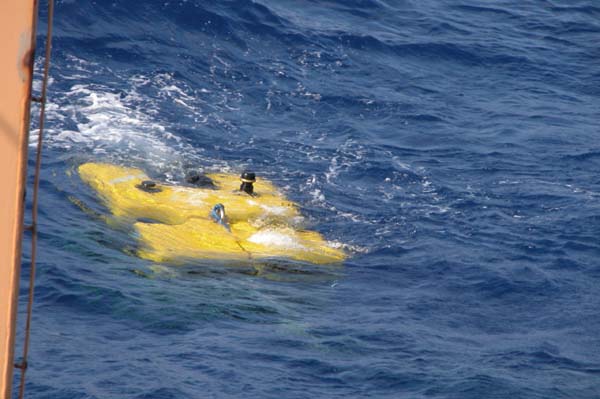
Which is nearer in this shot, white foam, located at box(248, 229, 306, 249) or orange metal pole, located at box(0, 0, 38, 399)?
orange metal pole, located at box(0, 0, 38, 399)

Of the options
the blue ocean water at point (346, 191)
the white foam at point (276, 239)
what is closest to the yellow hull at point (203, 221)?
the white foam at point (276, 239)

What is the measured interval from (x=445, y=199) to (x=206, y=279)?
15.8ft

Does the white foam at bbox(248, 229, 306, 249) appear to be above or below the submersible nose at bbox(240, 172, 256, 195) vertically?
below

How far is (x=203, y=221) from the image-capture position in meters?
12.0

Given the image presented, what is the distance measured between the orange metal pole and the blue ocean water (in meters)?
4.00

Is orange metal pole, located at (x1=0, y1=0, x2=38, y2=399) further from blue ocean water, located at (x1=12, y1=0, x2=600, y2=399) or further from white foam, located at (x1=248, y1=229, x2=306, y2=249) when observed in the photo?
white foam, located at (x1=248, y1=229, x2=306, y2=249)

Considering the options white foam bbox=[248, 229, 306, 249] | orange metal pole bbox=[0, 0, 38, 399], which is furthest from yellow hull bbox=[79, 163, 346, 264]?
orange metal pole bbox=[0, 0, 38, 399]

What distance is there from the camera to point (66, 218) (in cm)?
1197

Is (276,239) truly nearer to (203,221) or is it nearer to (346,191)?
(203,221)

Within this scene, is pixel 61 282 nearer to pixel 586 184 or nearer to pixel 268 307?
pixel 268 307

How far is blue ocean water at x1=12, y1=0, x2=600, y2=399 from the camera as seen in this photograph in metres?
9.20

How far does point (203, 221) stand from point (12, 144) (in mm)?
7945

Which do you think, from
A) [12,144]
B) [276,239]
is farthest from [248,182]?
[12,144]

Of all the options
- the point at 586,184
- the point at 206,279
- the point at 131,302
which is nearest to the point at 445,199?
the point at 586,184
